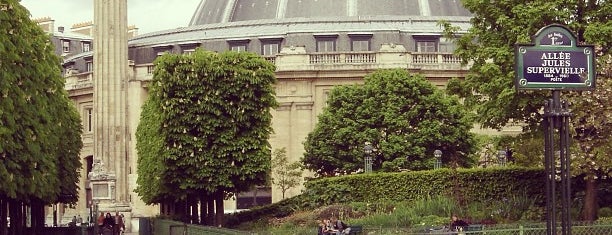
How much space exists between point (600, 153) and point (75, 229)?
24.5 meters

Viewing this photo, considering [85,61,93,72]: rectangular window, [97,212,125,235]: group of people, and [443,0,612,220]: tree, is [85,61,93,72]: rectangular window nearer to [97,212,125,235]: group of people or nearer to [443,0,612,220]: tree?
[97,212,125,235]: group of people

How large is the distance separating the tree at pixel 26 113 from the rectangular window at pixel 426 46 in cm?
3957

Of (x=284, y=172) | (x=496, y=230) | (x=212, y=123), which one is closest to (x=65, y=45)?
(x=284, y=172)

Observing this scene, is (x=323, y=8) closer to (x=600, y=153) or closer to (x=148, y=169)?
(x=148, y=169)

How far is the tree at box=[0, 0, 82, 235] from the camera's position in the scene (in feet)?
145

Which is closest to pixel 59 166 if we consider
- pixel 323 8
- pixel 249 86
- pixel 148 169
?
pixel 148 169

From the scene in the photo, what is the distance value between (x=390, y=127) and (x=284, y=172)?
10.9 metres

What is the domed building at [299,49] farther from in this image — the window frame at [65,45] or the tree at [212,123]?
the window frame at [65,45]

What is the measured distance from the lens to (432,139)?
7469cm

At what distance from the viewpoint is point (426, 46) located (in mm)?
95375

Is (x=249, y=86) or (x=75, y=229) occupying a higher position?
(x=249, y=86)

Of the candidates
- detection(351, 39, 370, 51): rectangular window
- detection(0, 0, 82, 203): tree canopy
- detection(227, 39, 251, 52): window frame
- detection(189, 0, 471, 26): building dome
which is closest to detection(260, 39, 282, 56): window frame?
detection(227, 39, 251, 52): window frame

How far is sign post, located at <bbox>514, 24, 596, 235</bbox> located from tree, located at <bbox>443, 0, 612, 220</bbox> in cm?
1696

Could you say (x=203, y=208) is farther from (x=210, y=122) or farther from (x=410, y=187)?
(x=410, y=187)
